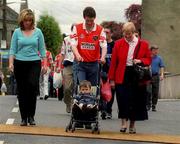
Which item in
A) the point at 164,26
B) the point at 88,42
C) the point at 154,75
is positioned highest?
the point at 164,26

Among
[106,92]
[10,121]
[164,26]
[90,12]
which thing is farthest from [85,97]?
[164,26]

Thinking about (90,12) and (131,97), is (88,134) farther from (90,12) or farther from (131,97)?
(90,12)

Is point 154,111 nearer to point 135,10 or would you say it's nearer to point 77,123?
point 77,123

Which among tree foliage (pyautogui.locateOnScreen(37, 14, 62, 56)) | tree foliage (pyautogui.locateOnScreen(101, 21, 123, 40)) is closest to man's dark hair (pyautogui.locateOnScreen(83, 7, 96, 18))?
tree foliage (pyautogui.locateOnScreen(101, 21, 123, 40))

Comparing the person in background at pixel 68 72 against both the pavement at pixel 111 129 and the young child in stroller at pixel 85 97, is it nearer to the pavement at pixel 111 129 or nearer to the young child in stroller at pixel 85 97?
the pavement at pixel 111 129

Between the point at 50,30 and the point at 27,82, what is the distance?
386ft

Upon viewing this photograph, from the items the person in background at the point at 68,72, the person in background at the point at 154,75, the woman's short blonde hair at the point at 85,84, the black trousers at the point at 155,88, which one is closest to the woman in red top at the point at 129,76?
the woman's short blonde hair at the point at 85,84

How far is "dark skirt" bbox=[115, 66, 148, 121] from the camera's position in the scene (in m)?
12.0

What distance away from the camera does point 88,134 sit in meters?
11.3

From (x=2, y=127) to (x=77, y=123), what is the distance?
1.12 m

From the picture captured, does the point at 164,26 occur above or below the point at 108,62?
above

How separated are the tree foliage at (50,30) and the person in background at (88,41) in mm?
113566

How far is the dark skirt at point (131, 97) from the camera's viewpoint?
12031 mm

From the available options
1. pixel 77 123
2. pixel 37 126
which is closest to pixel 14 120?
pixel 37 126
